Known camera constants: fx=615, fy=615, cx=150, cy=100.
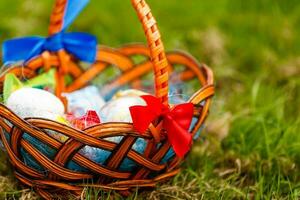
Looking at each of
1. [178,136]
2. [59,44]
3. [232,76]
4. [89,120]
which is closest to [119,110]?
[89,120]

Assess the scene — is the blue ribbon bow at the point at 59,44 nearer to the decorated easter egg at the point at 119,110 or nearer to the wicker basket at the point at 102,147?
the wicker basket at the point at 102,147

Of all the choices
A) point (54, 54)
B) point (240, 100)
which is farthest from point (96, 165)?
point (240, 100)

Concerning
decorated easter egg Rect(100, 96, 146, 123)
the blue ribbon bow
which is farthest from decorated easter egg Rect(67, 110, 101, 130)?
the blue ribbon bow

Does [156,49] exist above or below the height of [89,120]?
above

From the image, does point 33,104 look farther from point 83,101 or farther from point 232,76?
point 232,76

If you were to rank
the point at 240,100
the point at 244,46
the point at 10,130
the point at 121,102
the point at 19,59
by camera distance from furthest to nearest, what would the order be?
the point at 244,46 < the point at 240,100 < the point at 19,59 < the point at 121,102 < the point at 10,130

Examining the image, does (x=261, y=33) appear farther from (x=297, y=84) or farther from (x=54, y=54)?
(x=54, y=54)

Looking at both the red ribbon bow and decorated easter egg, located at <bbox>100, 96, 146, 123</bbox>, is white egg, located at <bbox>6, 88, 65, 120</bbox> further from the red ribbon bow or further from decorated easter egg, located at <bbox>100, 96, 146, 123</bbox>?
the red ribbon bow
